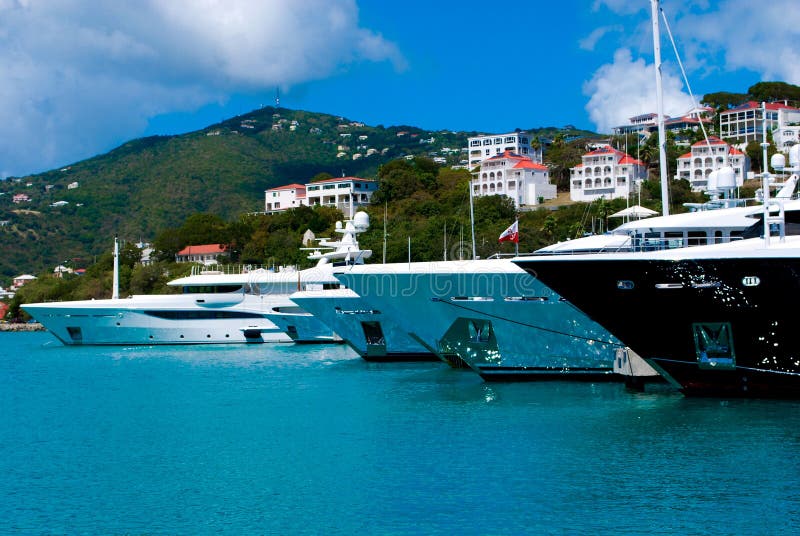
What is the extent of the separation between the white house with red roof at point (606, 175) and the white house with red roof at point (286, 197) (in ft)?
119

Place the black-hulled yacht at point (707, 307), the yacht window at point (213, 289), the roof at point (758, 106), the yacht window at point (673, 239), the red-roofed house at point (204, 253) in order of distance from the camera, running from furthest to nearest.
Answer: the roof at point (758, 106) < the red-roofed house at point (204, 253) < the yacht window at point (213, 289) < the yacht window at point (673, 239) < the black-hulled yacht at point (707, 307)

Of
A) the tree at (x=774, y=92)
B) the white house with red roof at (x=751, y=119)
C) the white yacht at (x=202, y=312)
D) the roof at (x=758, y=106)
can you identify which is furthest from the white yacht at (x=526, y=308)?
the tree at (x=774, y=92)

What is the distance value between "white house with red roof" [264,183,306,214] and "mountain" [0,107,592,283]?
80.7 ft

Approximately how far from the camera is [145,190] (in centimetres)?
15650

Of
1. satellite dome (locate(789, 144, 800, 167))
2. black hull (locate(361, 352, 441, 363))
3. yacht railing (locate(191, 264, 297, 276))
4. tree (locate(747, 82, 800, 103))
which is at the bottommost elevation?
black hull (locate(361, 352, 441, 363))

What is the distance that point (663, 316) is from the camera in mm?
22438

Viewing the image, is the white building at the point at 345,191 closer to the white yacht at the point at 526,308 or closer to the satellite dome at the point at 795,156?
the white yacht at the point at 526,308

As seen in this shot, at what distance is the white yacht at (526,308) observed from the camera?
2594cm

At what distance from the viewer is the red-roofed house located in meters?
Answer: 90.9

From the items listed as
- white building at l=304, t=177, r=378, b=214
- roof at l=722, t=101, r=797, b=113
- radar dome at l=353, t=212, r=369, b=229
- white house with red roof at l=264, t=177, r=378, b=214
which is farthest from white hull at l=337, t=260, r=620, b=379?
roof at l=722, t=101, r=797, b=113

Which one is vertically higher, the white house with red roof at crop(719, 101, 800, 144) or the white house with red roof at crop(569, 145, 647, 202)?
the white house with red roof at crop(719, 101, 800, 144)

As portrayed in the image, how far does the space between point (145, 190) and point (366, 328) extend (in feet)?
416

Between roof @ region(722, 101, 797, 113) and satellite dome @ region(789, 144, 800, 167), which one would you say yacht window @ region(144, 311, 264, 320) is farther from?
roof @ region(722, 101, 797, 113)

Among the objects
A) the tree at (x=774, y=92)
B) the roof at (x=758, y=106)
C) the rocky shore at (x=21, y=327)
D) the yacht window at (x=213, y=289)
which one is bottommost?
the rocky shore at (x=21, y=327)
